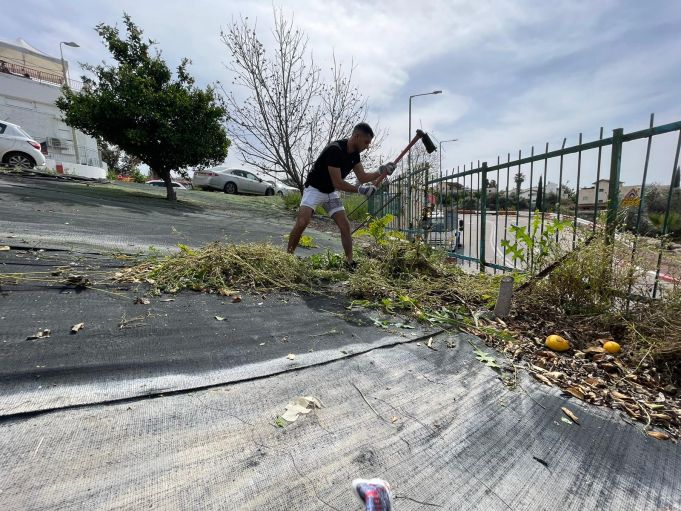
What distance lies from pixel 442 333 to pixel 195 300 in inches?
66.6

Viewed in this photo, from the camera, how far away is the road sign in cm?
264

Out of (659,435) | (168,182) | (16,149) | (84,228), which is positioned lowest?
(659,435)

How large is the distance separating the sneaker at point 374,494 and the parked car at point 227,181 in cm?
1789

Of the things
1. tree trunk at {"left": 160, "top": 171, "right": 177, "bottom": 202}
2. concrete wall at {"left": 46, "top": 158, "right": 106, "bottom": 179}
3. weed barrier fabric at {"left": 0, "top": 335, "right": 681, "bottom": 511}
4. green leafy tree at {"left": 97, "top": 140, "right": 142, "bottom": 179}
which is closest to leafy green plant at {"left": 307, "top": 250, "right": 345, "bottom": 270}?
weed barrier fabric at {"left": 0, "top": 335, "right": 681, "bottom": 511}

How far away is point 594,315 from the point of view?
245cm

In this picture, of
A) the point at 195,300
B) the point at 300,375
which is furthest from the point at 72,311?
the point at 300,375

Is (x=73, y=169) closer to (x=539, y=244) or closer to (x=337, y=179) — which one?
(x=337, y=179)

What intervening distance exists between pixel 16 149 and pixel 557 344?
13.7 metres

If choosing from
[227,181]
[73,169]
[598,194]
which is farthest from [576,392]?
[73,169]

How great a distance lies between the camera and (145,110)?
28.8 feet

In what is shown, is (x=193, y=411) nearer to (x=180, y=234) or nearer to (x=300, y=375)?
(x=300, y=375)

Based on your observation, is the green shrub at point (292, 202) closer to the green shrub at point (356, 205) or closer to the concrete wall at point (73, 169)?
the green shrub at point (356, 205)

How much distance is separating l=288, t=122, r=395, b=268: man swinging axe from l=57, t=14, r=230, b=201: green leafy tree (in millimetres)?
7108

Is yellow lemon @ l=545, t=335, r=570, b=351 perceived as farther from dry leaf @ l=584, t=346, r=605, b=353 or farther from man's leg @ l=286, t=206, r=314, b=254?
man's leg @ l=286, t=206, r=314, b=254
